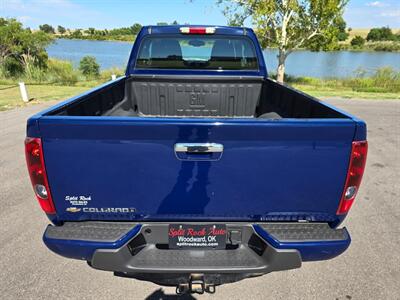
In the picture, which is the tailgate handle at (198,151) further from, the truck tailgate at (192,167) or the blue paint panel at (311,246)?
the blue paint panel at (311,246)

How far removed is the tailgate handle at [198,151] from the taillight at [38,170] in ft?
2.81

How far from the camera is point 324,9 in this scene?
15078mm

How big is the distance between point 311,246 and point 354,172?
1.86 ft

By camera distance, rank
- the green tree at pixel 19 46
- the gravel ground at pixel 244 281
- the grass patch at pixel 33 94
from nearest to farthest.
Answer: the gravel ground at pixel 244 281 → the grass patch at pixel 33 94 → the green tree at pixel 19 46

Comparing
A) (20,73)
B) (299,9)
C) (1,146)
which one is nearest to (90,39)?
(20,73)

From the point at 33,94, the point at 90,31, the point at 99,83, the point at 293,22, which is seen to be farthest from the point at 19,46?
the point at 90,31

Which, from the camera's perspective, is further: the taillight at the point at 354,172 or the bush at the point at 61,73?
the bush at the point at 61,73

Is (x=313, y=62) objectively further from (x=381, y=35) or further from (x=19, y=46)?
(x=381, y=35)

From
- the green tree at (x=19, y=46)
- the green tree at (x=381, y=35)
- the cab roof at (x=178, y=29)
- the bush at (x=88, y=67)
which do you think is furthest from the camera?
the green tree at (x=381, y=35)

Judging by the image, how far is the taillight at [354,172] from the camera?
1.77m

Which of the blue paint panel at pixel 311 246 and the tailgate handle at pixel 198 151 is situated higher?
the tailgate handle at pixel 198 151

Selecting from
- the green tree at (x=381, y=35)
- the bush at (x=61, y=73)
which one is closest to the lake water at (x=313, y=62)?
the bush at (x=61, y=73)

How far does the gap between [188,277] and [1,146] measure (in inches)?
227

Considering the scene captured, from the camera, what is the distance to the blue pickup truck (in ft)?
5.57
